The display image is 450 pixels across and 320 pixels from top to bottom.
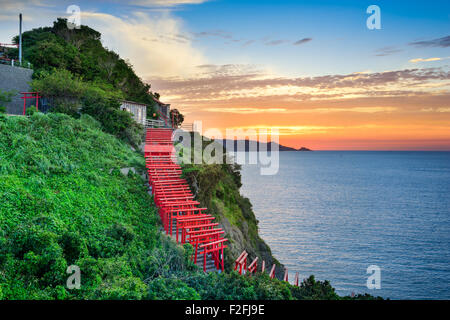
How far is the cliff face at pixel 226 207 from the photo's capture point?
23.6 metres

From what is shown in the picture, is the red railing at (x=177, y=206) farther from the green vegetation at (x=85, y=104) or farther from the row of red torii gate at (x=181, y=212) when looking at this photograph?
the green vegetation at (x=85, y=104)

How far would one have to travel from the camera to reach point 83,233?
13.3m

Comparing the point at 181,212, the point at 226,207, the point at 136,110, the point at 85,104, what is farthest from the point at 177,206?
the point at 136,110

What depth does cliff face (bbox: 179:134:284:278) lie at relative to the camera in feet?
77.5

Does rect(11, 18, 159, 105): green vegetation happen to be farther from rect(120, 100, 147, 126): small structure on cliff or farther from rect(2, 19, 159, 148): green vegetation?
rect(120, 100, 147, 126): small structure on cliff

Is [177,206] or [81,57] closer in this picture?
[177,206]

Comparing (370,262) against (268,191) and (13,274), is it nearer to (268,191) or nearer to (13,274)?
(13,274)

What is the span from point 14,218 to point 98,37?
51.8 metres

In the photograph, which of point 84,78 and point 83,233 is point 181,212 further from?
point 84,78

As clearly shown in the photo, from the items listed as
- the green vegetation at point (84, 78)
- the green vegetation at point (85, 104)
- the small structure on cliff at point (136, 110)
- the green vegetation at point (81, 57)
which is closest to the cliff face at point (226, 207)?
the green vegetation at point (85, 104)

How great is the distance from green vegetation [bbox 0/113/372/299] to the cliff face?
12.1 ft

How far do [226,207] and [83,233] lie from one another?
67.4 feet

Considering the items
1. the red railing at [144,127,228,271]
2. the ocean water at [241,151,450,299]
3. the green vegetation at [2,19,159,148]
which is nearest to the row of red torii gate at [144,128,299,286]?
the red railing at [144,127,228,271]
